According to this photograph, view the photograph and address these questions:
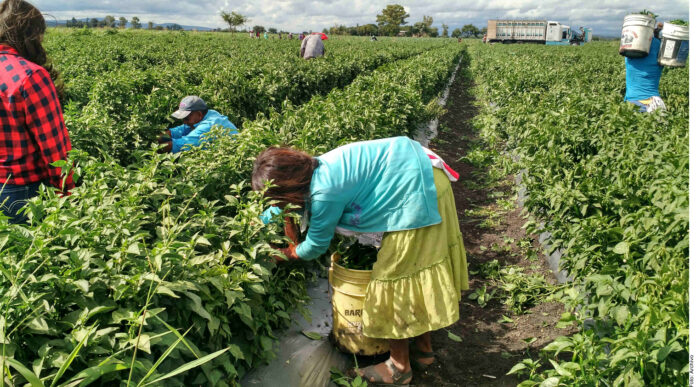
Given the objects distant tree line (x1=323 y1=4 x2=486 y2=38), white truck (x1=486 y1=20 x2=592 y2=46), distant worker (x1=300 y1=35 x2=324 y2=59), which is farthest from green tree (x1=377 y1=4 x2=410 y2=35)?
distant worker (x1=300 y1=35 x2=324 y2=59)

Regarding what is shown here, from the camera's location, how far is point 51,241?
186cm

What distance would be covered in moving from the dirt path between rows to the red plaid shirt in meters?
2.43

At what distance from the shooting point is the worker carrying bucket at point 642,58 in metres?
5.46

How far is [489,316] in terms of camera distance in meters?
3.76

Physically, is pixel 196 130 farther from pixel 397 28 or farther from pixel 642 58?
pixel 397 28

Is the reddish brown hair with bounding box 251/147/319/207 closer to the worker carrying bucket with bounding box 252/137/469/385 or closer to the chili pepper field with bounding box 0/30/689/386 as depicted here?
the worker carrying bucket with bounding box 252/137/469/385

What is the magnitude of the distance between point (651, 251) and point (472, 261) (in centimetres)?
223

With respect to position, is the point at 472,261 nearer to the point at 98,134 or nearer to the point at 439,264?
the point at 439,264

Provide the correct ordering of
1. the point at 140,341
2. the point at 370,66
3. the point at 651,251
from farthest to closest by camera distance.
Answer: the point at 370,66, the point at 651,251, the point at 140,341

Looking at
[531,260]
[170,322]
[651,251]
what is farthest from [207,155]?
[531,260]

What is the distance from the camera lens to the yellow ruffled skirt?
107 inches

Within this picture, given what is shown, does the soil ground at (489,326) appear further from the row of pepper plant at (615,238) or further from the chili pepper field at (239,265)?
the row of pepper plant at (615,238)

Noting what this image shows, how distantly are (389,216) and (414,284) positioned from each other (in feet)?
1.38

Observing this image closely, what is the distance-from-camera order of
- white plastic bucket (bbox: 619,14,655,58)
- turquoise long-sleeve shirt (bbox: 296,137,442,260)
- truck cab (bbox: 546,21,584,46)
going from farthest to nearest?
truck cab (bbox: 546,21,584,46), white plastic bucket (bbox: 619,14,655,58), turquoise long-sleeve shirt (bbox: 296,137,442,260)
